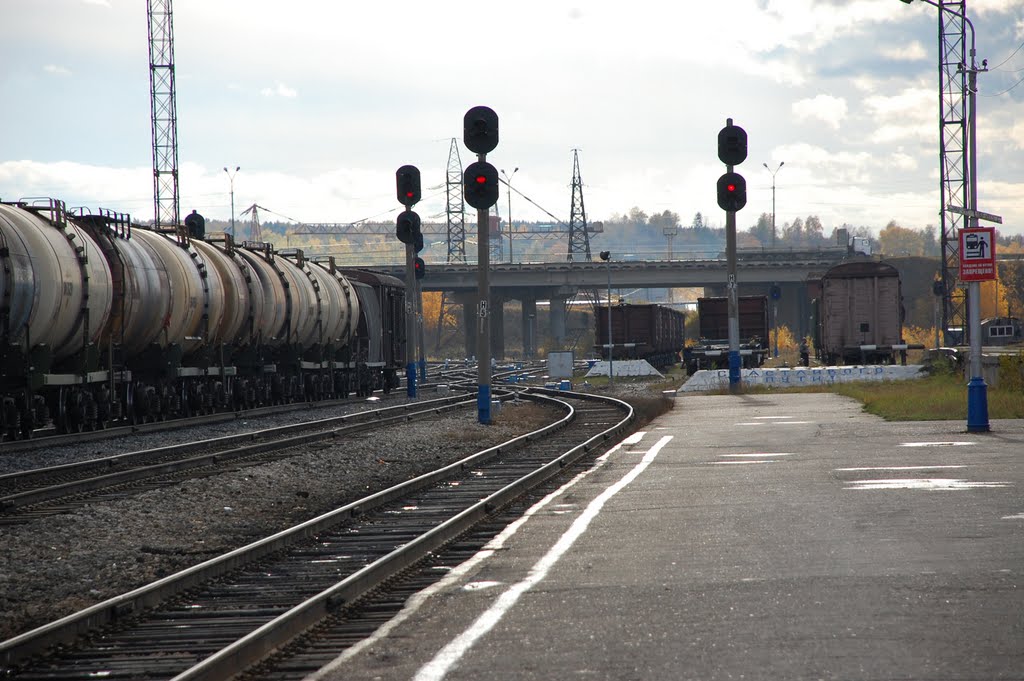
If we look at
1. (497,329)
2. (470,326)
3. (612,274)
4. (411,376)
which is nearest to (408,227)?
(411,376)

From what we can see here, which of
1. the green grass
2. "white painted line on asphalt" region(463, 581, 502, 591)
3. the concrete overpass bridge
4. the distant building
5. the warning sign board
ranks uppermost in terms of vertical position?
the concrete overpass bridge

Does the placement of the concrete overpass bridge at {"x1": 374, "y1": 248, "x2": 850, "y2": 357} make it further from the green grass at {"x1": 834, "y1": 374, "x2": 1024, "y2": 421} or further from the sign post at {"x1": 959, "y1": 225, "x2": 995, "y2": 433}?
the sign post at {"x1": 959, "y1": 225, "x2": 995, "y2": 433}

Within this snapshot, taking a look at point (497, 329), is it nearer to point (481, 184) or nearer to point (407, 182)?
point (407, 182)

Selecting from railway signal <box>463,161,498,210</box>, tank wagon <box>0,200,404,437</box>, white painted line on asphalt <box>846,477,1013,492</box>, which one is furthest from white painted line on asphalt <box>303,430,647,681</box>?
railway signal <box>463,161,498,210</box>

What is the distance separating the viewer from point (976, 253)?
1958 cm

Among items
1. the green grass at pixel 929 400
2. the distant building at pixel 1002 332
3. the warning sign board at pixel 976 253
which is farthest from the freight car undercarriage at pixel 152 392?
the distant building at pixel 1002 332

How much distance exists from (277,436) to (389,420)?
3889 millimetres

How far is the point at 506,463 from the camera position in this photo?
17906mm

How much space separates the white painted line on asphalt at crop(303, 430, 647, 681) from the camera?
20.9 ft

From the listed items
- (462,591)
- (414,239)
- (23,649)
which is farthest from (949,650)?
(414,239)

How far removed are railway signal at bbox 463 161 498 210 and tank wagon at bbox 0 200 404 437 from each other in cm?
654

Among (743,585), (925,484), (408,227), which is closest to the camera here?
(743,585)

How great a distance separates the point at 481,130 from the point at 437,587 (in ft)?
59.4

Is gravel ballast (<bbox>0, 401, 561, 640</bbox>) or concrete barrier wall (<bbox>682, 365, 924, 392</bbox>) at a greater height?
concrete barrier wall (<bbox>682, 365, 924, 392</bbox>)
